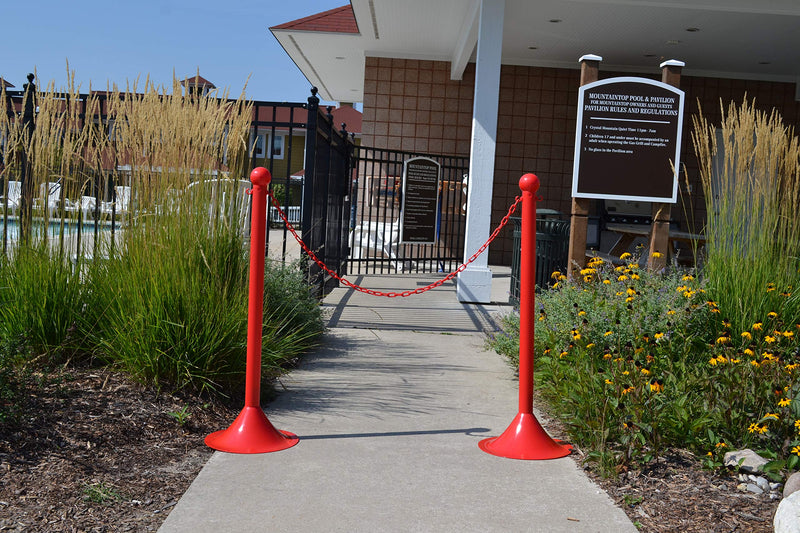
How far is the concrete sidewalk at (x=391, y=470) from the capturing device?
3016 mm

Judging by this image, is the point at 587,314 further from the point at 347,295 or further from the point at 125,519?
the point at 347,295

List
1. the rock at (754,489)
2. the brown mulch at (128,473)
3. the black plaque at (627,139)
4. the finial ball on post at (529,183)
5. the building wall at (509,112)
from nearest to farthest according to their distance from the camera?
the brown mulch at (128,473)
the rock at (754,489)
the finial ball on post at (529,183)
the black plaque at (627,139)
the building wall at (509,112)

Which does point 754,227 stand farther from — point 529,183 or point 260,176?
point 260,176

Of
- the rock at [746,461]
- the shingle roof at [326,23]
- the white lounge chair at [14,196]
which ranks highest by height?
the shingle roof at [326,23]

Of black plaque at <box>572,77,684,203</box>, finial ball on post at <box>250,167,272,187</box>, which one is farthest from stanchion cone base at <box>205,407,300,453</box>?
black plaque at <box>572,77,684,203</box>

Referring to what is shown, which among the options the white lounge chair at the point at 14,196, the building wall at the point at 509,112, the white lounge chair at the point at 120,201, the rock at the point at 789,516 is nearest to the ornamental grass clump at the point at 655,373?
the rock at the point at 789,516

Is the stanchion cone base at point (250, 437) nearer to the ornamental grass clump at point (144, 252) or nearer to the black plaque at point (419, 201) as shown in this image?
the ornamental grass clump at point (144, 252)

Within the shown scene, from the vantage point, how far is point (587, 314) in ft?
16.3

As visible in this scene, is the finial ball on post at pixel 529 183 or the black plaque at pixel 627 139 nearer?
the finial ball on post at pixel 529 183

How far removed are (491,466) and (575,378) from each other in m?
0.92

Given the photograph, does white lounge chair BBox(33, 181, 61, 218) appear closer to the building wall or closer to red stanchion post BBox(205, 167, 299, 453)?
red stanchion post BBox(205, 167, 299, 453)

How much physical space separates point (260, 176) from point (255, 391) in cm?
111

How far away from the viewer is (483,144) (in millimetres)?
9453

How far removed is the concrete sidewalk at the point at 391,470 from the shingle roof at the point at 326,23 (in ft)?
28.6
